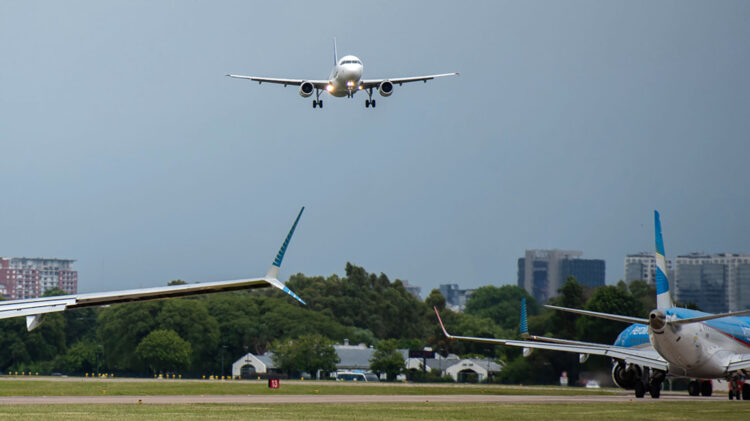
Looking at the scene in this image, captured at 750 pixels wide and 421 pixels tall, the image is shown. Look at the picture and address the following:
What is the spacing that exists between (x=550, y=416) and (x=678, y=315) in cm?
1669

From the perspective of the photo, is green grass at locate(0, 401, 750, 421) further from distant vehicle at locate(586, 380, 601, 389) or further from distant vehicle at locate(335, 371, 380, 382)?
distant vehicle at locate(335, 371, 380, 382)

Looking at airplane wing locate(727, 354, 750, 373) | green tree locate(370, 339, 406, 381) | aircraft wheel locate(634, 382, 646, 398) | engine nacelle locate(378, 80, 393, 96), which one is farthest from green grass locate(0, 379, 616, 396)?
green tree locate(370, 339, 406, 381)

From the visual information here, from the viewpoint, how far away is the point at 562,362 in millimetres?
104562

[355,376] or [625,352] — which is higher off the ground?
[625,352]

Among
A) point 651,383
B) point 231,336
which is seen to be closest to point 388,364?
point 231,336

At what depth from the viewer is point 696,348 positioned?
167 feet

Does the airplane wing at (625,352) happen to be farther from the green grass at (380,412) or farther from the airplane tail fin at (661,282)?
the green grass at (380,412)

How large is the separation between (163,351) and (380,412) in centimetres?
9348

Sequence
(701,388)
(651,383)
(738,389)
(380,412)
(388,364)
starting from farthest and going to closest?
(388,364), (701,388), (651,383), (738,389), (380,412)

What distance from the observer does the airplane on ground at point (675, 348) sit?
49.8 metres

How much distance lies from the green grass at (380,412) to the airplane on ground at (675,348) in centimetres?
671

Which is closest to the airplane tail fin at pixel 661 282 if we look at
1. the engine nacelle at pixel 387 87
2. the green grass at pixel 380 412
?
the green grass at pixel 380 412

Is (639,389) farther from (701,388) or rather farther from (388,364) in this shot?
(388,364)

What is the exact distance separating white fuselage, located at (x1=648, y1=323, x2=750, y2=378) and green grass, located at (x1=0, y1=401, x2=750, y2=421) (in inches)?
268
